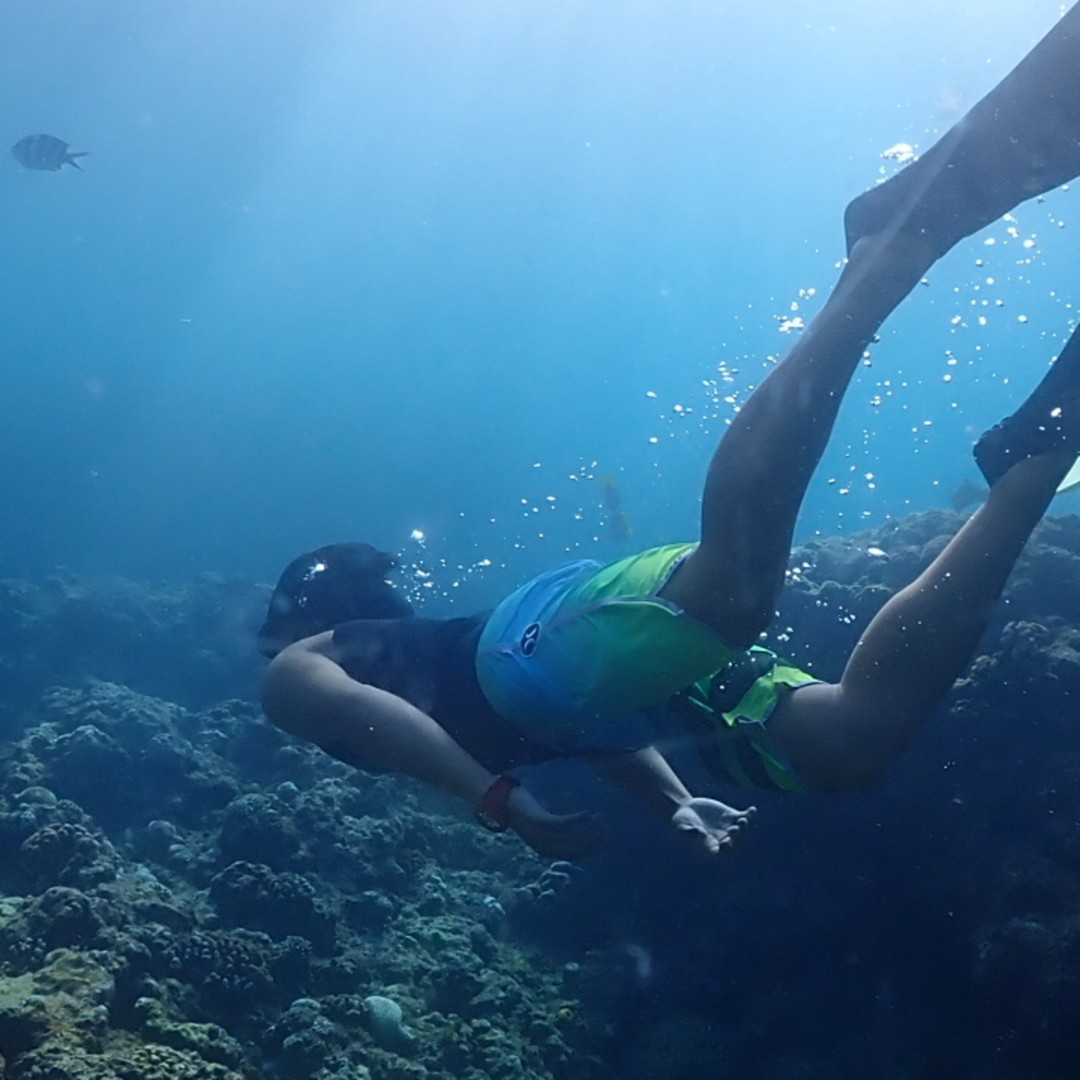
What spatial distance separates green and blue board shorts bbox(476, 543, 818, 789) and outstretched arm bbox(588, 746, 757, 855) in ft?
0.91

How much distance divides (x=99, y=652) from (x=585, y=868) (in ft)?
50.6

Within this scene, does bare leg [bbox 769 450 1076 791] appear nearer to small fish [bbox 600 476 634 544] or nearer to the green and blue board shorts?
the green and blue board shorts

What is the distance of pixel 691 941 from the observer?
6383 mm

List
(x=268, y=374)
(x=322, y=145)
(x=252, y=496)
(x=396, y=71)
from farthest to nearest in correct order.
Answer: (x=268, y=374) < (x=252, y=496) < (x=322, y=145) < (x=396, y=71)

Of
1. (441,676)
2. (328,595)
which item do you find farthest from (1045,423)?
(328,595)

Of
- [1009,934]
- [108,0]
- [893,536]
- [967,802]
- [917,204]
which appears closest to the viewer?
[917,204]

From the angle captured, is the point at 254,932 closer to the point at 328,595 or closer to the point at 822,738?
the point at 328,595

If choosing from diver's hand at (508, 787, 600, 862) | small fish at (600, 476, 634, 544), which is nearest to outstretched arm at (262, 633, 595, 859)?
diver's hand at (508, 787, 600, 862)

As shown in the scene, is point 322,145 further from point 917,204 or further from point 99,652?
point 917,204

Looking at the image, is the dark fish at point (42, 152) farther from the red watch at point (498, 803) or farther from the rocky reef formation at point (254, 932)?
the red watch at point (498, 803)

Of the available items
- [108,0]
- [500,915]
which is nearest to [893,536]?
[500,915]

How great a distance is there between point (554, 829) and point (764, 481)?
4.06 ft

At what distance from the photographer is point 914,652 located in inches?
116

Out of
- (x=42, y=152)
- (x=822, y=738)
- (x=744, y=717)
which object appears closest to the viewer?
(x=822, y=738)
